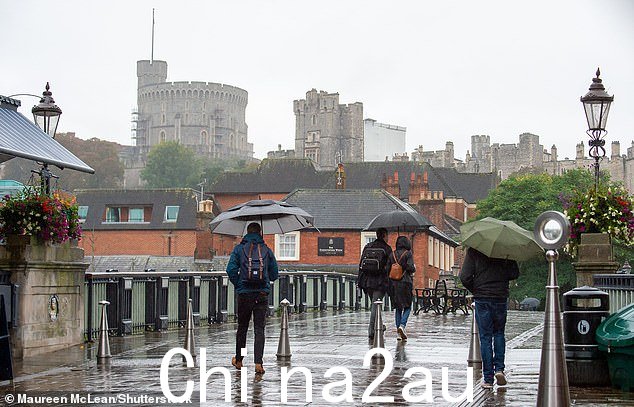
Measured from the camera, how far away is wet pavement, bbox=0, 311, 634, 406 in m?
11.6

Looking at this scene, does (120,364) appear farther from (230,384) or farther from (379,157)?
(379,157)

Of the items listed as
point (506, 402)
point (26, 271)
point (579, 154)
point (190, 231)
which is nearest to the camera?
point (506, 402)

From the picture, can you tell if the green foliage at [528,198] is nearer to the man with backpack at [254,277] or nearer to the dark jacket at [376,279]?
the dark jacket at [376,279]

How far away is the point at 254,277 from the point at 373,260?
524 centimetres

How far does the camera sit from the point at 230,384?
1261cm

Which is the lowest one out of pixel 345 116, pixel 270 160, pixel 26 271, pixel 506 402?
pixel 506 402

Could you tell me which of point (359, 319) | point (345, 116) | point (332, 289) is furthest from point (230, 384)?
point (345, 116)

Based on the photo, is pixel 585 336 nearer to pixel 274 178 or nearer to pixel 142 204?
pixel 142 204

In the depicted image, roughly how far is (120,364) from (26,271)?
2373 millimetres

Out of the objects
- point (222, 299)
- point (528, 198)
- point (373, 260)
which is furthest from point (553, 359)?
point (528, 198)

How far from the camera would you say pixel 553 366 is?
368 inches

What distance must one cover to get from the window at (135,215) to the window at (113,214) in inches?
33.2

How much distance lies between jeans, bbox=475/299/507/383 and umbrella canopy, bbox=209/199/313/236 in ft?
12.2

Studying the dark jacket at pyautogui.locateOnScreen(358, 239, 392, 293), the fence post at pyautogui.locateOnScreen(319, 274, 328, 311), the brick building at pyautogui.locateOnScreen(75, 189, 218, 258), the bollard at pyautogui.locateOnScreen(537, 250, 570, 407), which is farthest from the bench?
the brick building at pyautogui.locateOnScreen(75, 189, 218, 258)
